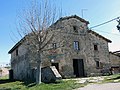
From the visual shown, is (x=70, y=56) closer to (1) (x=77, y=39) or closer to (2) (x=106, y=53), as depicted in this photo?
(1) (x=77, y=39)

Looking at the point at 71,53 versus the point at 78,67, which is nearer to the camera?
the point at 71,53

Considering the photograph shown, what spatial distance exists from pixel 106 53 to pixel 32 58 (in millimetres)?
12628

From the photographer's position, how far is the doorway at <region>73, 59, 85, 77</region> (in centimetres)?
3070

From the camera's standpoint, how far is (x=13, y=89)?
20297 mm

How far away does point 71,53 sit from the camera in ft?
98.4

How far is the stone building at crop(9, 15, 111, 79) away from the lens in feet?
92.3

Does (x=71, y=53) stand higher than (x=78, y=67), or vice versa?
(x=71, y=53)

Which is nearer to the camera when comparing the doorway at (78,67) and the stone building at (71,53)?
the stone building at (71,53)

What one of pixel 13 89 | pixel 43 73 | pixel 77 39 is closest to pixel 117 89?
pixel 13 89

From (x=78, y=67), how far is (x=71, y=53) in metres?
2.39

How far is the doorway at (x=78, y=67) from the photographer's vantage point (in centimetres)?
3070

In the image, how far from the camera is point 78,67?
3073 centimetres

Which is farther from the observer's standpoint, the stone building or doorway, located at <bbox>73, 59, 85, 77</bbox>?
doorway, located at <bbox>73, 59, 85, 77</bbox>

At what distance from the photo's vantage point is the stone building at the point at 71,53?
2812 cm
